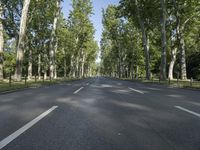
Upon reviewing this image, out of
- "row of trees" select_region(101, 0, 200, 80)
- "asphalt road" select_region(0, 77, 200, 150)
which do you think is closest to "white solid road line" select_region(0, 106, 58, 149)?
"asphalt road" select_region(0, 77, 200, 150)

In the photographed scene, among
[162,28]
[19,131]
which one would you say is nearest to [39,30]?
[162,28]

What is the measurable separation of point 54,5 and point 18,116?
37848 millimetres

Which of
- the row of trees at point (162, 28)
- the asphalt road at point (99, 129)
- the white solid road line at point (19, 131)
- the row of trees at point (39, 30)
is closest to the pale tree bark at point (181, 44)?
the row of trees at point (162, 28)

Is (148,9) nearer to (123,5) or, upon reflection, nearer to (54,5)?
(123,5)

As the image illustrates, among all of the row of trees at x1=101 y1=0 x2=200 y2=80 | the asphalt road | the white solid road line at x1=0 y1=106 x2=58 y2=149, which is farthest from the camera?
the row of trees at x1=101 y1=0 x2=200 y2=80

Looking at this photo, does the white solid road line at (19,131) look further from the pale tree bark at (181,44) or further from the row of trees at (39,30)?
the pale tree bark at (181,44)

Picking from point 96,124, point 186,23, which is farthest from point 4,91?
point 186,23

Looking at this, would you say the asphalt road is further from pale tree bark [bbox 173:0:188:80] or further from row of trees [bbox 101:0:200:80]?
pale tree bark [bbox 173:0:188:80]

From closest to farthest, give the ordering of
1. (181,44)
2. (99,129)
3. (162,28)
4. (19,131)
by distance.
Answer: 1. (19,131)
2. (99,129)
3. (162,28)
4. (181,44)

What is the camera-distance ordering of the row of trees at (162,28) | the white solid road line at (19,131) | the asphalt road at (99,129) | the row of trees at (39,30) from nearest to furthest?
the asphalt road at (99,129) < the white solid road line at (19,131) < the row of trees at (39,30) < the row of trees at (162,28)

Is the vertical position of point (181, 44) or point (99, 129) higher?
point (181, 44)

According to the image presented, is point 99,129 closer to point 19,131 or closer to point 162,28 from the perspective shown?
point 19,131

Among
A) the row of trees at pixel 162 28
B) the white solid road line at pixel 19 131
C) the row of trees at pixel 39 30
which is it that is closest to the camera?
the white solid road line at pixel 19 131

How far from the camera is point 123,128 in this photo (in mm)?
6945
